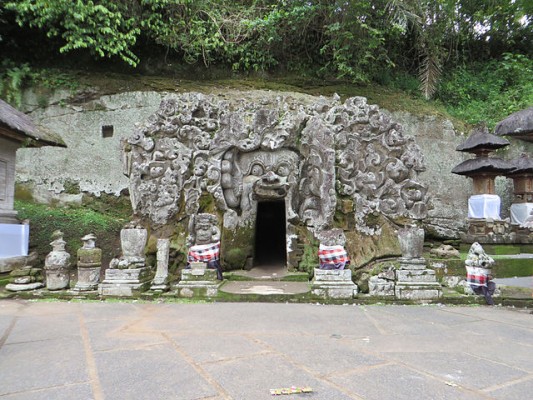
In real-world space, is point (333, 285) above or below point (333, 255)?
below

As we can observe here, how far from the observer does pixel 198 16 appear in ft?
43.3

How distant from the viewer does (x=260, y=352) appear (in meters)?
3.42

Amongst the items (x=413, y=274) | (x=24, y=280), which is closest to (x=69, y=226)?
(x=24, y=280)

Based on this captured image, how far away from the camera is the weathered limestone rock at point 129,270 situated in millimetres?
6137

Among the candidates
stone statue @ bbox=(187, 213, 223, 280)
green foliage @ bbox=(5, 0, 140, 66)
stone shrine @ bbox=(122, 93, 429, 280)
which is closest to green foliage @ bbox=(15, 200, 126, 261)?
stone shrine @ bbox=(122, 93, 429, 280)

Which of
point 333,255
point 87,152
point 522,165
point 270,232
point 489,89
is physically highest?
point 489,89

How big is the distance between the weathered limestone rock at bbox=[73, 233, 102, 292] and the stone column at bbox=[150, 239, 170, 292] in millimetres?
993

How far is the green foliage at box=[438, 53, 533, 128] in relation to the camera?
13703mm

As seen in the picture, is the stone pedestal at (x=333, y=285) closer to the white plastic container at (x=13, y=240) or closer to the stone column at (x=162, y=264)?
the stone column at (x=162, y=264)

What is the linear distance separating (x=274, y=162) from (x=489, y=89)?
11956 mm

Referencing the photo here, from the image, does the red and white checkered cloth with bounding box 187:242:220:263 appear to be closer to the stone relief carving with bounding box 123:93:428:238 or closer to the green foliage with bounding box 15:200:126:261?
the stone relief carving with bounding box 123:93:428:238

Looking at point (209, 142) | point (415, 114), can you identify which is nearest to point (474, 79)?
point (415, 114)

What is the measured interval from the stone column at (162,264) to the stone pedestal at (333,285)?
8.41 ft

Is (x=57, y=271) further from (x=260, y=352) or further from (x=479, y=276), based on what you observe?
(x=479, y=276)
